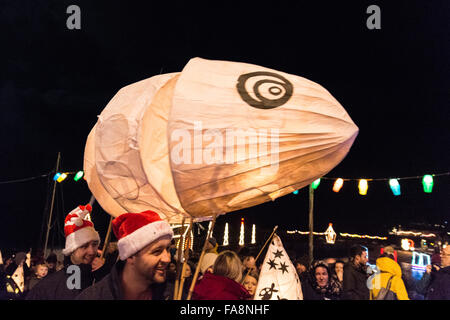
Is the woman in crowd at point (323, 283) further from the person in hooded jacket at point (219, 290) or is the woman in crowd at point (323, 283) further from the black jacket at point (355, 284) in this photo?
the person in hooded jacket at point (219, 290)

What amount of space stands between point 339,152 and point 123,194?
2.06 meters

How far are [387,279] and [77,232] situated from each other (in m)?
3.82

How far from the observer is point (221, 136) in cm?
211

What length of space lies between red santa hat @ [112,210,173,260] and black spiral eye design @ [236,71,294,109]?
4.22ft

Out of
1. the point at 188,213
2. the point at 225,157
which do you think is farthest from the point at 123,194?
the point at 225,157

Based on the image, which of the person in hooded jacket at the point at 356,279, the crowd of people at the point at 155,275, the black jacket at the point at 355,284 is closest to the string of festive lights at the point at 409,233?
the person in hooded jacket at the point at 356,279

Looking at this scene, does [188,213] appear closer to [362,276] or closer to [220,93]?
[220,93]

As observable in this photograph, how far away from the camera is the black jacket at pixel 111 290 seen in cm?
226

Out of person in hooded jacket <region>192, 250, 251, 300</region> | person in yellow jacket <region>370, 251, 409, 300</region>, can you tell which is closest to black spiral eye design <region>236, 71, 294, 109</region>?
person in hooded jacket <region>192, 250, 251, 300</region>

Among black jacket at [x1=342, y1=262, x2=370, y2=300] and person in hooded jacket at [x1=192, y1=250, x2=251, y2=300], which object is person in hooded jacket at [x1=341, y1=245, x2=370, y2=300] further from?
person in hooded jacket at [x1=192, y1=250, x2=251, y2=300]

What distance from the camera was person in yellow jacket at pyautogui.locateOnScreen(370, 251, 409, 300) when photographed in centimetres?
334

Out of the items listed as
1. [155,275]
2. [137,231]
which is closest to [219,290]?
[155,275]

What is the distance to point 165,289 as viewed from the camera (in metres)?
2.52

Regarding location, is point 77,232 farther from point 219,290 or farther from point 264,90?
point 264,90
